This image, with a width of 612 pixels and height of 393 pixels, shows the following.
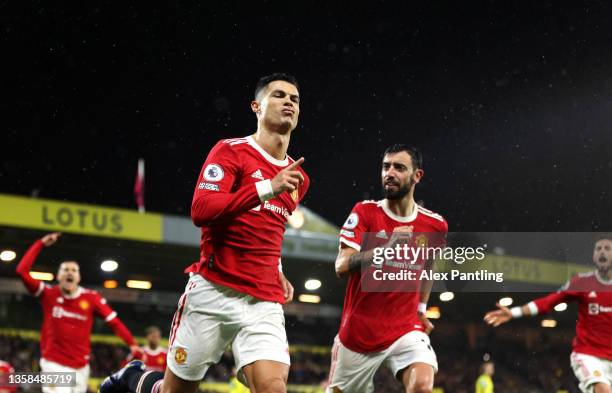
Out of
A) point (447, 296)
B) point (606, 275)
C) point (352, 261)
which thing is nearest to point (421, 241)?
point (352, 261)

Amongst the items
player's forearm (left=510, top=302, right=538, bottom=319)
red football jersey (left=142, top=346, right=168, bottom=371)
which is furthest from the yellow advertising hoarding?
player's forearm (left=510, top=302, right=538, bottom=319)

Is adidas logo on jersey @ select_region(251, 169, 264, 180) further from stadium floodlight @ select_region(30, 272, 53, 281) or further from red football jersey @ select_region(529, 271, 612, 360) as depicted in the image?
stadium floodlight @ select_region(30, 272, 53, 281)

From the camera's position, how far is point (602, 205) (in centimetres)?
3238

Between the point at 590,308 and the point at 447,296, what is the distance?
17.9 metres

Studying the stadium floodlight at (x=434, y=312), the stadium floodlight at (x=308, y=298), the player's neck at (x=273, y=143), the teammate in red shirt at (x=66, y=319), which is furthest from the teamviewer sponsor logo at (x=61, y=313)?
the stadium floodlight at (x=434, y=312)

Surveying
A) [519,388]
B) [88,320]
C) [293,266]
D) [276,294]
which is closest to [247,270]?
[276,294]

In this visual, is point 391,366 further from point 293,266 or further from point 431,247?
point 293,266

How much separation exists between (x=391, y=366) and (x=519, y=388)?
25.3m

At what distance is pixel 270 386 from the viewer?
431 centimetres

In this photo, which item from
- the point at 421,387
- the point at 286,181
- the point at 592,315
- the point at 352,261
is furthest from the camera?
the point at 592,315

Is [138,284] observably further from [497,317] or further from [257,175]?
[257,175]

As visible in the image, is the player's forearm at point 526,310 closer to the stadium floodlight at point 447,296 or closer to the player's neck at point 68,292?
the player's neck at point 68,292

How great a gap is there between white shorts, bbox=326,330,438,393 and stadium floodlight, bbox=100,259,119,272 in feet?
53.0

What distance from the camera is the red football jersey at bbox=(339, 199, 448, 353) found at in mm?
6242
